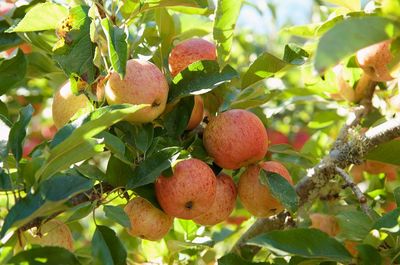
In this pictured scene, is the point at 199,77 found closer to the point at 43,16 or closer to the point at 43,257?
the point at 43,16

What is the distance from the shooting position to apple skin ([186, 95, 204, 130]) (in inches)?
52.2

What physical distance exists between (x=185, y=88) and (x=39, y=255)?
0.44 metres

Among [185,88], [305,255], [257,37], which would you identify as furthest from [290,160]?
[257,37]

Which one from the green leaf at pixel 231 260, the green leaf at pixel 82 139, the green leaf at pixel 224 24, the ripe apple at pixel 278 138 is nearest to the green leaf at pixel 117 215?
the green leaf at pixel 82 139

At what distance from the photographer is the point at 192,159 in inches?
47.8

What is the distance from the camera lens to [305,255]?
40.8 inches

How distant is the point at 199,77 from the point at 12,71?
1.59ft

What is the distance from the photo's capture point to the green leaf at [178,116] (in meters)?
1.26

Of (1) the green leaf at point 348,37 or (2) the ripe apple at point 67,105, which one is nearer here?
(1) the green leaf at point 348,37

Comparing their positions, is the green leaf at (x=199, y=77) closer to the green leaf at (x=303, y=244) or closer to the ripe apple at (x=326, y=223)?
the green leaf at (x=303, y=244)

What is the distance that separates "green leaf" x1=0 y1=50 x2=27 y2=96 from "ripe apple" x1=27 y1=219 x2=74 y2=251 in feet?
1.15

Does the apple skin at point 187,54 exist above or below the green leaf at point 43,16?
below

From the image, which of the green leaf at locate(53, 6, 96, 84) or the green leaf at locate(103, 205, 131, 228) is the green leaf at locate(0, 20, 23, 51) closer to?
the green leaf at locate(53, 6, 96, 84)

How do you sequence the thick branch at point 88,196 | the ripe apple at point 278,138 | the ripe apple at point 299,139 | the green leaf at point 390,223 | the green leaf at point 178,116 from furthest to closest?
the ripe apple at point 299,139, the ripe apple at point 278,138, the green leaf at point 178,116, the thick branch at point 88,196, the green leaf at point 390,223
